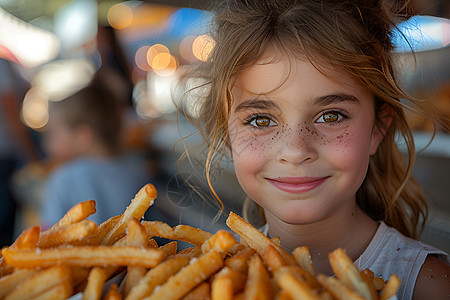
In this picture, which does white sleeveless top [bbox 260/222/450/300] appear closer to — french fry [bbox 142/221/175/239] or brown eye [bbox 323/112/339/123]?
brown eye [bbox 323/112/339/123]

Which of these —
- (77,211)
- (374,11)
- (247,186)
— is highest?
(374,11)

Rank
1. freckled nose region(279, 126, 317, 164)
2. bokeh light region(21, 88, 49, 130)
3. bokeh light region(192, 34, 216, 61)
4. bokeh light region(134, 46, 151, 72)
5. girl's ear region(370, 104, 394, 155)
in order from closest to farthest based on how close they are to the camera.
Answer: freckled nose region(279, 126, 317, 164) < girl's ear region(370, 104, 394, 155) < bokeh light region(192, 34, 216, 61) < bokeh light region(21, 88, 49, 130) < bokeh light region(134, 46, 151, 72)

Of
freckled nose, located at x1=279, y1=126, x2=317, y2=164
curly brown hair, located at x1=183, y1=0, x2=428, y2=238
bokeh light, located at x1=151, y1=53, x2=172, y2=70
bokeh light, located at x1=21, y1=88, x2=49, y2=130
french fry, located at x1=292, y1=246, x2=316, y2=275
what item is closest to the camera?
french fry, located at x1=292, y1=246, x2=316, y2=275

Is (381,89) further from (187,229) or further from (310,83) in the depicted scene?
(187,229)

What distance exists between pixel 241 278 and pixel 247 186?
700 millimetres

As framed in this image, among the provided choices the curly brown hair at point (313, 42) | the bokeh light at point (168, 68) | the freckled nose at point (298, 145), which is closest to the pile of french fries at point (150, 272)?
the freckled nose at point (298, 145)

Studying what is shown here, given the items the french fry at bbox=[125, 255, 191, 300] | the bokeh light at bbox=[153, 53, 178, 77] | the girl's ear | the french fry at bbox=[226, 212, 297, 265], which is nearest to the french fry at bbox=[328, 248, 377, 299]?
the french fry at bbox=[226, 212, 297, 265]

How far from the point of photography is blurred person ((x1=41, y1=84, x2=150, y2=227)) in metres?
3.92

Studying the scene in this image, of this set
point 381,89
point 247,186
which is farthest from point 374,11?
point 247,186

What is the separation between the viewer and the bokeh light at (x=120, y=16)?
28.4 ft

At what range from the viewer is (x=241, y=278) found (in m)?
0.87

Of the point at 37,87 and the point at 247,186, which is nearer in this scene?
the point at 247,186

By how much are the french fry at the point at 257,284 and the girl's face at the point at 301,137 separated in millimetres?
581

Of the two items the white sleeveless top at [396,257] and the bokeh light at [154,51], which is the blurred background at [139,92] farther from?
the white sleeveless top at [396,257]
